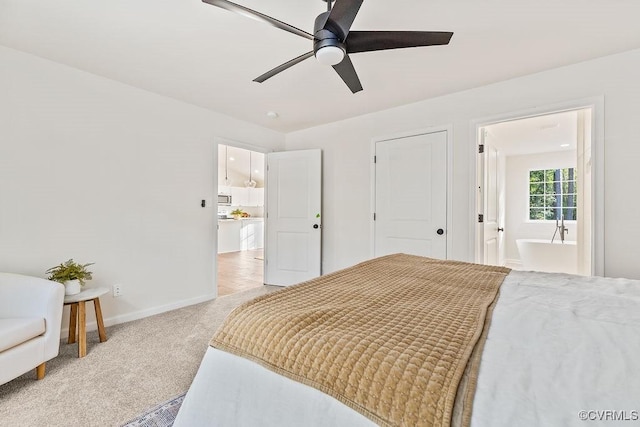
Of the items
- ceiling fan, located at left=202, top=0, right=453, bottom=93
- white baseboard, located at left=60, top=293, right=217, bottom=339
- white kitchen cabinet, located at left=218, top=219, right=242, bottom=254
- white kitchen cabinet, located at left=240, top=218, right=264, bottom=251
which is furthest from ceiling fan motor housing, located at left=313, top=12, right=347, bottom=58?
white kitchen cabinet, located at left=240, top=218, right=264, bottom=251

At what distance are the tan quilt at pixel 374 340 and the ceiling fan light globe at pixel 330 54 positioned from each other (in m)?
1.16

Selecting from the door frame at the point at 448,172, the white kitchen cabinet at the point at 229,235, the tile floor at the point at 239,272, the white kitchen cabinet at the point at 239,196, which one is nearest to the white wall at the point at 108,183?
the tile floor at the point at 239,272

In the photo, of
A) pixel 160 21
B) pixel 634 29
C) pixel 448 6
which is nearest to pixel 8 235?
pixel 160 21

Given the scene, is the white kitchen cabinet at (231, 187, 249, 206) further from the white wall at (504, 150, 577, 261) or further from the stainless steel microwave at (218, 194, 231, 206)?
the white wall at (504, 150, 577, 261)

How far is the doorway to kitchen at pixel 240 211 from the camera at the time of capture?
6.34m

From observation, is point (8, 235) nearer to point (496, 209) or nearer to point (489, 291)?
point (489, 291)

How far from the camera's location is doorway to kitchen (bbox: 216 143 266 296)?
6336 mm

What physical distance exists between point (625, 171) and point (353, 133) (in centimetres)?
258

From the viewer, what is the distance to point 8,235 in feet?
7.23

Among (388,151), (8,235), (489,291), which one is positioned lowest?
(489,291)

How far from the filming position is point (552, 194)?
17.9ft

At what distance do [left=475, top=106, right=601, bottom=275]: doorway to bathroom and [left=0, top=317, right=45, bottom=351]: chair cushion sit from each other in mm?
3511

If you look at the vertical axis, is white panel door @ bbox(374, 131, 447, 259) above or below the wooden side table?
above

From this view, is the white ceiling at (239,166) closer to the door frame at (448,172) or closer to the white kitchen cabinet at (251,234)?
the white kitchen cabinet at (251,234)
